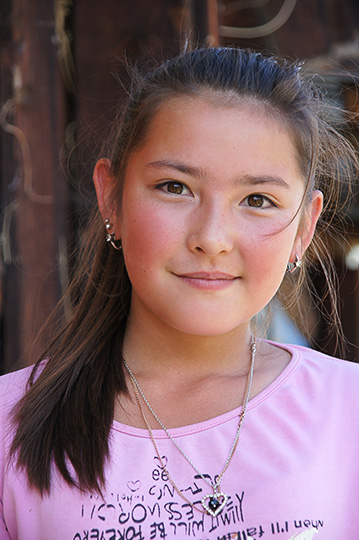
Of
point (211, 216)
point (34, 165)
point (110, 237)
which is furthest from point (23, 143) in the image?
point (211, 216)

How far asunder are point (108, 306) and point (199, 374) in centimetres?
27

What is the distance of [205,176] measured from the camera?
4.45 feet

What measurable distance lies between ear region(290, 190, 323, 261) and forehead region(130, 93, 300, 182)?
0.41ft

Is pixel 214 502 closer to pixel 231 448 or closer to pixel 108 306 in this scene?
pixel 231 448

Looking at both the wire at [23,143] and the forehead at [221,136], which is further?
the wire at [23,143]

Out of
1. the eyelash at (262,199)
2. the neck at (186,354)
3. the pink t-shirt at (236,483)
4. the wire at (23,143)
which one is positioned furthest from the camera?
the wire at (23,143)

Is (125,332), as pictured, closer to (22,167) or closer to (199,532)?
(199,532)

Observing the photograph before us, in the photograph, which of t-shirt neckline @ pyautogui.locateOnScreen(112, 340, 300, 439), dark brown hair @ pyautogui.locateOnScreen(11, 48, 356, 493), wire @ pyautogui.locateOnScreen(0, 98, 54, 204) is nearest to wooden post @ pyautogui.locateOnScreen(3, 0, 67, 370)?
wire @ pyautogui.locateOnScreen(0, 98, 54, 204)

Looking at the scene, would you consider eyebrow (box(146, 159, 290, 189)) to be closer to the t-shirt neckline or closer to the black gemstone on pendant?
the t-shirt neckline

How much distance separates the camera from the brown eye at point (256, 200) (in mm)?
1392

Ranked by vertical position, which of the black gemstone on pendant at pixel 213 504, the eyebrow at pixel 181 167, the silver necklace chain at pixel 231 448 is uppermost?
the eyebrow at pixel 181 167

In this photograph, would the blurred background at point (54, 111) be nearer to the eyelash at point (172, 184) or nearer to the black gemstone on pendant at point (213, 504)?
the eyelash at point (172, 184)

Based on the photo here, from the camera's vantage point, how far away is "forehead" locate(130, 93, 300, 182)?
1.36 metres

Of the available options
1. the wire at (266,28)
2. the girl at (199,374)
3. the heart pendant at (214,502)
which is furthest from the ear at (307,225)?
the wire at (266,28)
